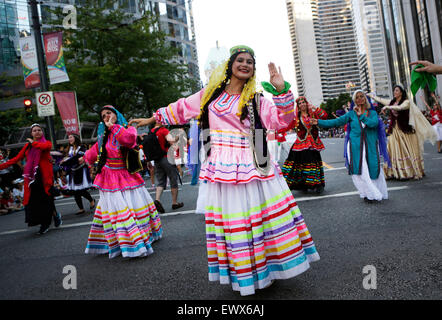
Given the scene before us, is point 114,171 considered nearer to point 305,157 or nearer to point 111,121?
point 111,121

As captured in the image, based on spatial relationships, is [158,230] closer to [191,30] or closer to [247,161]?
[247,161]

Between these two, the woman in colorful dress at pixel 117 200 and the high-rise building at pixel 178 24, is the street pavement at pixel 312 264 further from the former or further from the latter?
the high-rise building at pixel 178 24

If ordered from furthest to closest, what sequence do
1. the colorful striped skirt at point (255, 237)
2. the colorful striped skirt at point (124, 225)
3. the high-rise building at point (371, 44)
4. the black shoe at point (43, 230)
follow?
the high-rise building at point (371, 44), the black shoe at point (43, 230), the colorful striped skirt at point (124, 225), the colorful striped skirt at point (255, 237)

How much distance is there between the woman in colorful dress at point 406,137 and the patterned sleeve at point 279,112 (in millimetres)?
5377

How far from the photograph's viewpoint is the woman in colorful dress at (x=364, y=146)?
19.0 ft

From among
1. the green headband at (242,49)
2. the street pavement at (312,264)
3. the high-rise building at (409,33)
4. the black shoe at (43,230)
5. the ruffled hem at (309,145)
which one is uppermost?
the high-rise building at (409,33)

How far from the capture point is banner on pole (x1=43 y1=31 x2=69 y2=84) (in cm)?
1184

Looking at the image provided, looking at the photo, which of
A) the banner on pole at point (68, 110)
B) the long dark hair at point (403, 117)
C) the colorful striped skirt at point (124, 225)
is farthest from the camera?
the banner on pole at point (68, 110)

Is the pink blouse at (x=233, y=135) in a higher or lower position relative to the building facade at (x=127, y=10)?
lower

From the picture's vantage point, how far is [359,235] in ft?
13.4

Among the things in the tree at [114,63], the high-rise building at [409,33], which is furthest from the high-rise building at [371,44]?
the tree at [114,63]

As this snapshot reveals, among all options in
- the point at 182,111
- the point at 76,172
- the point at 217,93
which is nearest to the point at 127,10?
the point at 76,172

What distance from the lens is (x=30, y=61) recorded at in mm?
12211

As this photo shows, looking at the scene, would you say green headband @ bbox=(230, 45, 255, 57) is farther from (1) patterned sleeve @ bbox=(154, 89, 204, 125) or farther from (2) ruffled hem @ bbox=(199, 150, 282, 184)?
(2) ruffled hem @ bbox=(199, 150, 282, 184)
